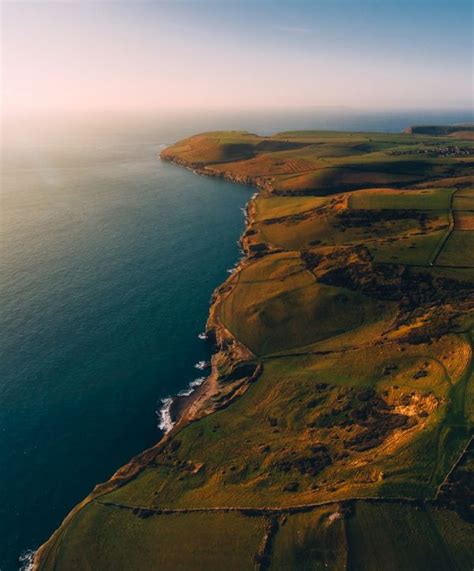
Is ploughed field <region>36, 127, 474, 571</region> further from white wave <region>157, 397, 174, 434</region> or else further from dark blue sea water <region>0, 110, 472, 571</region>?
dark blue sea water <region>0, 110, 472, 571</region>

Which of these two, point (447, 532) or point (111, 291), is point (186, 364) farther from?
point (447, 532)

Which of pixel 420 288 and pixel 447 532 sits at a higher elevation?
pixel 420 288

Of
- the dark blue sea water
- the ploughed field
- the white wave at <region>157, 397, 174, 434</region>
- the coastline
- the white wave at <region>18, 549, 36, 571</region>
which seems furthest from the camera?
the white wave at <region>157, 397, 174, 434</region>

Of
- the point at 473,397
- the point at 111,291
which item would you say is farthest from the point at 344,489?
the point at 111,291

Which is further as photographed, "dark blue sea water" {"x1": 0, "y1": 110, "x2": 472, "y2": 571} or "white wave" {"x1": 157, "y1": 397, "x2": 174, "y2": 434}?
"white wave" {"x1": 157, "y1": 397, "x2": 174, "y2": 434}

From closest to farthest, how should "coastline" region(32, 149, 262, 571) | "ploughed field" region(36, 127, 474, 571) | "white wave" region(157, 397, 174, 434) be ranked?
1. "ploughed field" region(36, 127, 474, 571)
2. "coastline" region(32, 149, 262, 571)
3. "white wave" region(157, 397, 174, 434)

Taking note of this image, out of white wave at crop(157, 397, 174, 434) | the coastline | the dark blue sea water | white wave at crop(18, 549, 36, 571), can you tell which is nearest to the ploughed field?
the coastline
